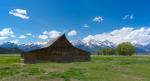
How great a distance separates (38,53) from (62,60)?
24.6 feet

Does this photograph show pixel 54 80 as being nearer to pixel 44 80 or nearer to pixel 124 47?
pixel 44 80

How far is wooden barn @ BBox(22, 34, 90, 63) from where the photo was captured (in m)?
78.1

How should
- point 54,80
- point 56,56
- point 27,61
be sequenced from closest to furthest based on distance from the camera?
point 54,80 < point 27,61 < point 56,56

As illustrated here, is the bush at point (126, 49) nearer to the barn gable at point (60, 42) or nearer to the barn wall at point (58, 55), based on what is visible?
the barn wall at point (58, 55)

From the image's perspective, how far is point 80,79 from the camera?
1186 inches

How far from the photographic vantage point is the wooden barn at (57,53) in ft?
256

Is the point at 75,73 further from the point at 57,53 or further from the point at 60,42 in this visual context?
the point at 60,42

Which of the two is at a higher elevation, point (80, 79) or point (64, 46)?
point (64, 46)

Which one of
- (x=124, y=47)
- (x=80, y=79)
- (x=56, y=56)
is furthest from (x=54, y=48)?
(x=124, y=47)

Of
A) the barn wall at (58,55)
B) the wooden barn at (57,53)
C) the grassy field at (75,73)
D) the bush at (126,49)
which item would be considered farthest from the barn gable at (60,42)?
the bush at (126,49)

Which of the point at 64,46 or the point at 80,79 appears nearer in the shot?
the point at 80,79

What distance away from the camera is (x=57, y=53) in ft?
267

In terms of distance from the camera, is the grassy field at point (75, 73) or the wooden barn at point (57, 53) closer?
the grassy field at point (75, 73)

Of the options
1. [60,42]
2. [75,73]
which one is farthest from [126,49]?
[75,73]
